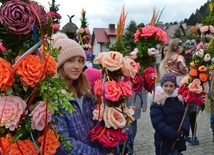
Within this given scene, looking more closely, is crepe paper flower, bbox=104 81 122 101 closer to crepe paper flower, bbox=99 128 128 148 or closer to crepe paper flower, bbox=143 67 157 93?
crepe paper flower, bbox=99 128 128 148

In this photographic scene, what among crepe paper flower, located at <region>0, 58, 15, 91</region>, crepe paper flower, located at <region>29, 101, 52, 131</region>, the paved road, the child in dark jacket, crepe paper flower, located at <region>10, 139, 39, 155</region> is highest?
crepe paper flower, located at <region>0, 58, 15, 91</region>

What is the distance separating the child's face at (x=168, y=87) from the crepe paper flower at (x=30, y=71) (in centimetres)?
288

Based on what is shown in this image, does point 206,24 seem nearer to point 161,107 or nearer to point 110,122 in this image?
point 161,107

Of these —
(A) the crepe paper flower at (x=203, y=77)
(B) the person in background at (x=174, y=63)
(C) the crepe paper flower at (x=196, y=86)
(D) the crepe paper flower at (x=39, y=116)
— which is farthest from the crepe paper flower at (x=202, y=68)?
(D) the crepe paper flower at (x=39, y=116)

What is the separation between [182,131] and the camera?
4.18m

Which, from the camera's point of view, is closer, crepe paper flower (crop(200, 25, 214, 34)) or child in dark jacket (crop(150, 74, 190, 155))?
child in dark jacket (crop(150, 74, 190, 155))

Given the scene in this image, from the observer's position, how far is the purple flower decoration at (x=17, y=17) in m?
1.58

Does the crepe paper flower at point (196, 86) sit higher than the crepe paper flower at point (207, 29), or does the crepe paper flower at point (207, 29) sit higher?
the crepe paper flower at point (207, 29)

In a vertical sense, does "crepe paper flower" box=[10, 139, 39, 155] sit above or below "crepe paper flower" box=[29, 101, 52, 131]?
below

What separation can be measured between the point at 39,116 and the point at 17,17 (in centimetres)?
58

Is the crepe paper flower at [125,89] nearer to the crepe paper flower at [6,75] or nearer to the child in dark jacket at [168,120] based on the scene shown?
the crepe paper flower at [6,75]

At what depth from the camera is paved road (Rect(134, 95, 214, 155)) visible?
18.4 feet

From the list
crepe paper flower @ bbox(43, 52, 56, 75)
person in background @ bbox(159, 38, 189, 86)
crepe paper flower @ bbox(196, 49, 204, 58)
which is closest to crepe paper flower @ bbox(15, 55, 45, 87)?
crepe paper flower @ bbox(43, 52, 56, 75)

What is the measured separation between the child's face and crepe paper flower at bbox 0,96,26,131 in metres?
2.90
